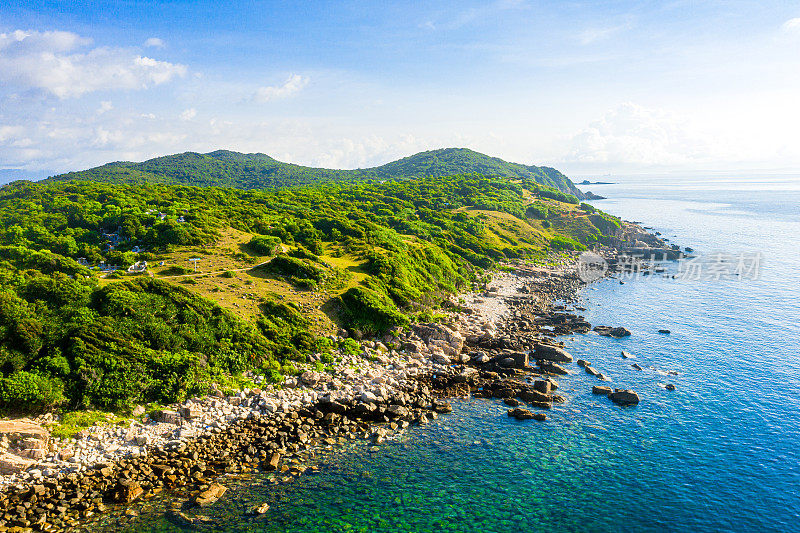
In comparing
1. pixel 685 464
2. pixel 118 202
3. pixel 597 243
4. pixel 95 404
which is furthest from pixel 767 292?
pixel 118 202

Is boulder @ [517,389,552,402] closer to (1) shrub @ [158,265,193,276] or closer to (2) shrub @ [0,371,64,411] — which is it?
(2) shrub @ [0,371,64,411]

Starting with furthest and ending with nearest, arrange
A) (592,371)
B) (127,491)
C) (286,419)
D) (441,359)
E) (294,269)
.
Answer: (294,269) < (441,359) < (592,371) < (286,419) < (127,491)

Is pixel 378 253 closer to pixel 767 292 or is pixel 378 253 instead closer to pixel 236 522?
pixel 236 522

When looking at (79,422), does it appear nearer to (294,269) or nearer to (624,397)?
(294,269)

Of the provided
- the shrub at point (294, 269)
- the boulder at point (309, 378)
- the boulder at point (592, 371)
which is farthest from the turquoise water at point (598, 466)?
the shrub at point (294, 269)

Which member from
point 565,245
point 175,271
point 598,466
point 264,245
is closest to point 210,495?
point 598,466

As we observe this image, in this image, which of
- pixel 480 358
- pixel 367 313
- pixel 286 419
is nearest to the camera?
pixel 286 419
